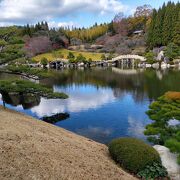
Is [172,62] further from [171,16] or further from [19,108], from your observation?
[19,108]

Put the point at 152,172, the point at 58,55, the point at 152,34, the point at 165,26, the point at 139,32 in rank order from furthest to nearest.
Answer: the point at 139,32 < the point at 58,55 < the point at 152,34 < the point at 165,26 < the point at 152,172

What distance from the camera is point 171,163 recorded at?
9.05 m

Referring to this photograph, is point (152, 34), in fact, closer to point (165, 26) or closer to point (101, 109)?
point (165, 26)

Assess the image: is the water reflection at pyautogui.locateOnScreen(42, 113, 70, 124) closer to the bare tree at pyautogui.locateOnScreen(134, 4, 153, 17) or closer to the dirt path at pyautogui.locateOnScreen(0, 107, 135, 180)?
the dirt path at pyautogui.locateOnScreen(0, 107, 135, 180)

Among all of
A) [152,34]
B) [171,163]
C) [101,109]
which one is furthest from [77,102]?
[152,34]

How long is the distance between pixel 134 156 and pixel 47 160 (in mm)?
2546

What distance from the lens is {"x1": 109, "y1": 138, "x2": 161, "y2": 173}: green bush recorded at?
8448 mm

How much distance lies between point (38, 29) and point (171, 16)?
38216 millimetres

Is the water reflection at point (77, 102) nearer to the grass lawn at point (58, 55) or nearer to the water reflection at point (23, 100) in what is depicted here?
the water reflection at point (23, 100)

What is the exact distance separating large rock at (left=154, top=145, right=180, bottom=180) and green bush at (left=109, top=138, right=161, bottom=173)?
52cm

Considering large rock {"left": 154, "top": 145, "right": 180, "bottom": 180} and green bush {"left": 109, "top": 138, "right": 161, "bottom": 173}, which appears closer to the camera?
green bush {"left": 109, "top": 138, "right": 161, "bottom": 173}

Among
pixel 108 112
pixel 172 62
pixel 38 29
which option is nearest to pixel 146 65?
pixel 172 62

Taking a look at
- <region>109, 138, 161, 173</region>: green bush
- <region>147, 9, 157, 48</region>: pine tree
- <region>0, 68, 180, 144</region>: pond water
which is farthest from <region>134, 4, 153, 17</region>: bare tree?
<region>109, 138, 161, 173</region>: green bush

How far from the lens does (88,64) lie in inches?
2869
